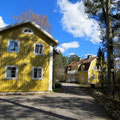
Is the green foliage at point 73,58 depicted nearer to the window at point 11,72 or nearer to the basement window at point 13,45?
the basement window at point 13,45

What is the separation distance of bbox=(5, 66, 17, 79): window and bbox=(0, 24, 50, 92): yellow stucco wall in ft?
1.05

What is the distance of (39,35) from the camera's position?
47.3ft

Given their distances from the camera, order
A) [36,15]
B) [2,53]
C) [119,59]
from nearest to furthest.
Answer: [119,59] → [2,53] → [36,15]

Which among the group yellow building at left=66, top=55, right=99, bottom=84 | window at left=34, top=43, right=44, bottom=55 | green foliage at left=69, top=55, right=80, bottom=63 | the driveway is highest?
green foliage at left=69, top=55, right=80, bottom=63

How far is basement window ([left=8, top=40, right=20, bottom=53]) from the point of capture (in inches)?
523

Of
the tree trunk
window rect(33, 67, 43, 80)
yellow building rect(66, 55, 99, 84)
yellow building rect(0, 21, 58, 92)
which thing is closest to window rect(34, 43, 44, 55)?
yellow building rect(0, 21, 58, 92)

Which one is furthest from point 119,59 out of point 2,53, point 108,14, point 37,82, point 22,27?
point 2,53

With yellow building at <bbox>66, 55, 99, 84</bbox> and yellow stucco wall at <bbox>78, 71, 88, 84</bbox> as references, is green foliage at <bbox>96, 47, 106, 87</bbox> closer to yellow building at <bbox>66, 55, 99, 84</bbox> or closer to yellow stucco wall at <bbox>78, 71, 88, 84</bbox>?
yellow building at <bbox>66, 55, 99, 84</bbox>

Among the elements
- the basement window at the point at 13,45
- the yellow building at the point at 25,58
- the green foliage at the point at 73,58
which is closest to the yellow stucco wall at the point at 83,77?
the yellow building at the point at 25,58

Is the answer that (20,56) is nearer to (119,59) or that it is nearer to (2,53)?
(2,53)

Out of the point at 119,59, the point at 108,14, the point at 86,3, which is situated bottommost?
the point at 119,59

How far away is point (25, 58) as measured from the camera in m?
13.5

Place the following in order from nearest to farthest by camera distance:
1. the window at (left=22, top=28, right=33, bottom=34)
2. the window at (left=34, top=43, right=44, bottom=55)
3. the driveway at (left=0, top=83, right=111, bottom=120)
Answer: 1. the driveway at (left=0, top=83, right=111, bottom=120)
2. the window at (left=22, top=28, right=33, bottom=34)
3. the window at (left=34, top=43, right=44, bottom=55)

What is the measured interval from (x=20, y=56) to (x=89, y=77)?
22240 mm
